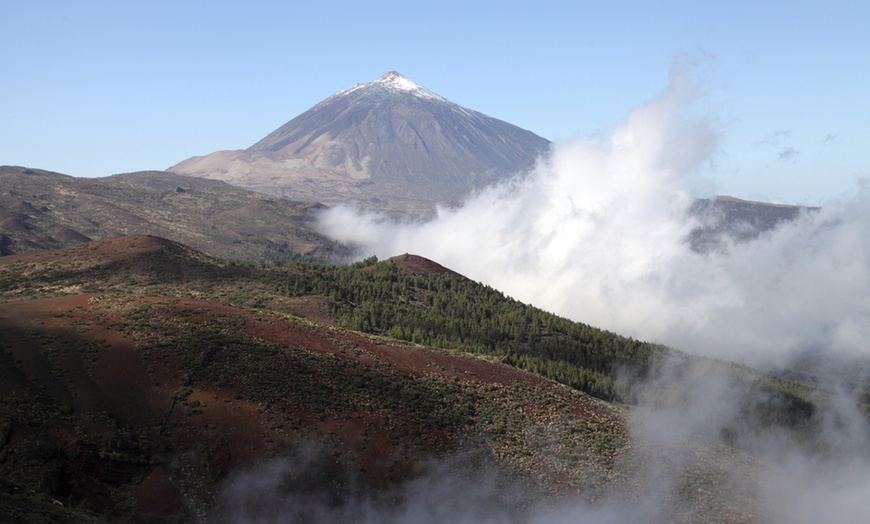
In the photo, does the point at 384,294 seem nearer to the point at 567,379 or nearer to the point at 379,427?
the point at 567,379

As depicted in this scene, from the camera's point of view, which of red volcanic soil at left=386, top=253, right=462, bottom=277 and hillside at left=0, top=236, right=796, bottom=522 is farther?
red volcanic soil at left=386, top=253, right=462, bottom=277

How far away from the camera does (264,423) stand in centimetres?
5481

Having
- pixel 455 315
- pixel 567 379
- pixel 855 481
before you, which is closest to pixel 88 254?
pixel 455 315

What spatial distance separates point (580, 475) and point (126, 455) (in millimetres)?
29354

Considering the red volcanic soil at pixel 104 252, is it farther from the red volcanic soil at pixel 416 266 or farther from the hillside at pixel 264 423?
the red volcanic soil at pixel 416 266

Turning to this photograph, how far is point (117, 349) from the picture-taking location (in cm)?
6009

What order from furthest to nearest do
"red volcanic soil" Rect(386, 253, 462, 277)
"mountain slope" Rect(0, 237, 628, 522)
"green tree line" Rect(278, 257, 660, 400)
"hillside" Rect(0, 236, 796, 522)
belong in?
"red volcanic soil" Rect(386, 253, 462, 277)
"green tree line" Rect(278, 257, 660, 400)
"hillside" Rect(0, 236, 796, 522)
"mountain slope" Rect(0, 237, 628, 522)

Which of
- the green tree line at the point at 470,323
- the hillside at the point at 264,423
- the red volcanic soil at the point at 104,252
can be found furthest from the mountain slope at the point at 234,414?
the red volcanic soil at the point at 104,252

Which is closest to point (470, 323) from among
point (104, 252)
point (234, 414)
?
point (104, 252)

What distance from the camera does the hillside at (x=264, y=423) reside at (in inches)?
1873

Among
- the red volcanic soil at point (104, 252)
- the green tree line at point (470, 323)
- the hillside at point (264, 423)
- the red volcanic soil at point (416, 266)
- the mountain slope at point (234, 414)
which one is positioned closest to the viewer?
the mountain slope at point (234, 414)

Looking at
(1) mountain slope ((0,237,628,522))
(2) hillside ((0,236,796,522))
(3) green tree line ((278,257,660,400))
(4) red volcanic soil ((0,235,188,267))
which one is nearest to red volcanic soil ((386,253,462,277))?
(3) green tree line ((278,257,660,400))

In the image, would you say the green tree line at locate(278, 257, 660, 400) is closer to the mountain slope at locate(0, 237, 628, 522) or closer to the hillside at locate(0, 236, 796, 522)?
the hillside at locate(0, 236, 796, 522)

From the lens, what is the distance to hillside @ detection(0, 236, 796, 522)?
1873 inches
